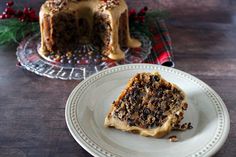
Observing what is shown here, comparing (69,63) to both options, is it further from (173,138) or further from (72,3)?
(173,138)

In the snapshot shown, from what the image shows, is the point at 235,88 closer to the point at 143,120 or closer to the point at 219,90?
the point at 219,90

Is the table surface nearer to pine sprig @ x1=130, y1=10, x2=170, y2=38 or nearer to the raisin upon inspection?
pine sprig @ x1=130, y1=10, x2=170, y2=38

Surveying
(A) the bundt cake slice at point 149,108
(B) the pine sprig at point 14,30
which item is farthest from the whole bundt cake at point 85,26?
(A) the bundt cake slice at point 149,108

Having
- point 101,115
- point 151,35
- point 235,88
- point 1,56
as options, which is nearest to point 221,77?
point 235,88

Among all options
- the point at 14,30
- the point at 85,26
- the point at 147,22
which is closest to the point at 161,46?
the point at 147,22

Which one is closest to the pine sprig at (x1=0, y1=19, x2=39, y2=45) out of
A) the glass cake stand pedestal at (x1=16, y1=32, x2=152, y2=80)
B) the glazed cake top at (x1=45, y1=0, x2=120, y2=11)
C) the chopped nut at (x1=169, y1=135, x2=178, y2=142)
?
the glass cake stand pedestal at (x1=16, y1=32, x2=152, y2=80)

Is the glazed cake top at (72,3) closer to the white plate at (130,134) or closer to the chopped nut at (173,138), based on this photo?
the white plate at (130,134)
